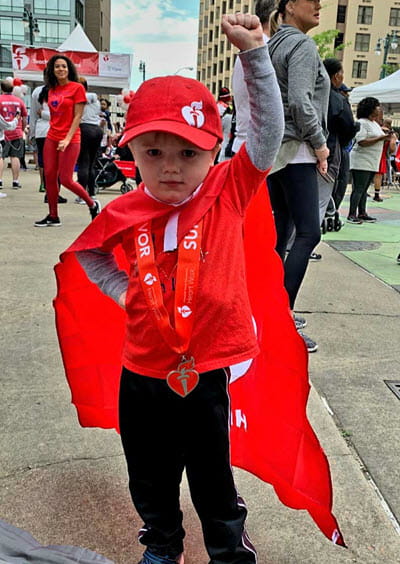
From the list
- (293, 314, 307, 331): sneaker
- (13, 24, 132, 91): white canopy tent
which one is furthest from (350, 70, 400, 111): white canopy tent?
(293, 314, 307, 331): sneaker

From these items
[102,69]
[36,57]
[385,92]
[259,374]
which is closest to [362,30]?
[102,69]

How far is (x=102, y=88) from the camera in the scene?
19453 millimetres

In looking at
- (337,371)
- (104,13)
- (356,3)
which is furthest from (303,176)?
(104,13)

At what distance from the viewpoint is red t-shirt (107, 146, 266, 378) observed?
4.64ft

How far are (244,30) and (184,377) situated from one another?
85cm

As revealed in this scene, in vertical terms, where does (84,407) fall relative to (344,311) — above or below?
above

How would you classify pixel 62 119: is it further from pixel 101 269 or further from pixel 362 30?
pixel 362 30

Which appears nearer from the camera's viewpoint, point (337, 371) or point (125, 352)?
point (125, 352)

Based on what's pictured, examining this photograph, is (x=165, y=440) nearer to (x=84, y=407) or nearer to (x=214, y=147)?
(x=84, y=407)

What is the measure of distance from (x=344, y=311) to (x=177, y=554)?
2669 millimetres

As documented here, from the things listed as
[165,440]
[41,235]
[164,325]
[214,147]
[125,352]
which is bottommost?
[41,235]

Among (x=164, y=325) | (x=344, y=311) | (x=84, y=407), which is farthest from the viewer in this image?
→ (x=344, y=311)

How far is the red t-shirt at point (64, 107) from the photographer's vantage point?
5984 mm

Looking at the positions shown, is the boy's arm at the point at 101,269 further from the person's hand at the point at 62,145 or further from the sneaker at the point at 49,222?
the sneaker at the point at 49,222
